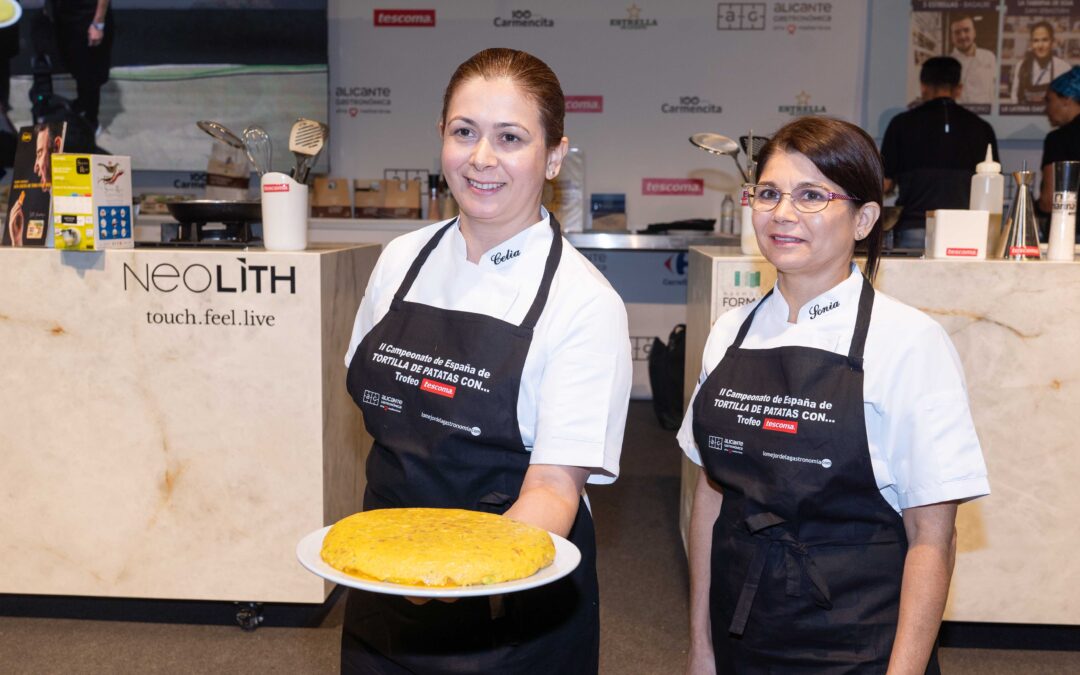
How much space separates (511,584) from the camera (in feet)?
3.20

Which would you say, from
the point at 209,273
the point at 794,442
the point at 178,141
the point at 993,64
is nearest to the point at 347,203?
the point at 178,141

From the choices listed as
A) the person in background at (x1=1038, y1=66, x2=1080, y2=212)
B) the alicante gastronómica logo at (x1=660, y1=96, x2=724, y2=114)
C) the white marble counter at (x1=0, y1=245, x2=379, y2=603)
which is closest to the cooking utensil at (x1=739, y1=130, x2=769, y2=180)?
the white marble counter at (x1=0, y1=245, x2=379, y2=603)

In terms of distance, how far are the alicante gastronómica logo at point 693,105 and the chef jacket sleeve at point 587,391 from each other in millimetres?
4873

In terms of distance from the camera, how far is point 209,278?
8.36 feet

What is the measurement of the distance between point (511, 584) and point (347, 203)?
5.02 m

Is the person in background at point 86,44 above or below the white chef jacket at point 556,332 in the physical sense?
above

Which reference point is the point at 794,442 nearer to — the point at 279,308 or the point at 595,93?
the point at 279,308

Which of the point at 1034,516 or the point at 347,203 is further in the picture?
the point at 347,203

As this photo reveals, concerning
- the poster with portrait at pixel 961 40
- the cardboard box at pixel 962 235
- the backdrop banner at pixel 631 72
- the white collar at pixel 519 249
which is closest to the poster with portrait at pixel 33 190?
the white collar at pixel 519 249

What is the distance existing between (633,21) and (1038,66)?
233 centimetres

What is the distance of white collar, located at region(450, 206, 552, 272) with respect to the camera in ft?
4.55

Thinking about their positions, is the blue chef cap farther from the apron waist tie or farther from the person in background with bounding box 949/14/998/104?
the apron waist tie

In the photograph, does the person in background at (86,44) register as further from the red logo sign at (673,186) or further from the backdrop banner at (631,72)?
the red logo sign at (673,186)

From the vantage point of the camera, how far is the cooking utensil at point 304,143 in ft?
8.87
